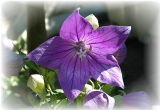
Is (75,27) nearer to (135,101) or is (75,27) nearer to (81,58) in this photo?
(81,58)

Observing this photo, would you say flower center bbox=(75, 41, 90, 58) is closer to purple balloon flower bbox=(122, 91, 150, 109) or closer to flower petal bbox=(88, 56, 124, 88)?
flower petal bbox=(88, 56, 124, 88)

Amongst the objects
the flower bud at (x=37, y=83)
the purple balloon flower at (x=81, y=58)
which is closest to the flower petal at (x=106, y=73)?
the purple balloon flower at (x=81, y=58)

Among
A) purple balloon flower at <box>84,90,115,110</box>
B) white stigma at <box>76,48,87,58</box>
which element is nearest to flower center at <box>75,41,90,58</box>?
white stigma at <box>76,48,87,58</box>

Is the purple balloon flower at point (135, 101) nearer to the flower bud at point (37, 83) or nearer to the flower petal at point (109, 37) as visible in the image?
the flower petal at point (109, 37)

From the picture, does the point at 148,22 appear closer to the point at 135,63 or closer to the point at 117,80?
the point at 135,63

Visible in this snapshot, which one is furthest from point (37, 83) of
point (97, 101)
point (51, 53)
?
point (97, 101)

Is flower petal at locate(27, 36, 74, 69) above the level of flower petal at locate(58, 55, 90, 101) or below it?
above

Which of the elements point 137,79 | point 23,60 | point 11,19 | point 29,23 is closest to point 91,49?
point 23,60

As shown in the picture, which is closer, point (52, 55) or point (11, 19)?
point (52, 55)
